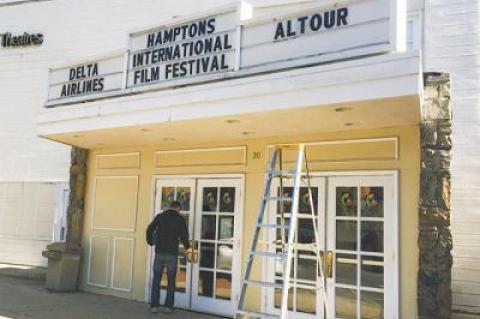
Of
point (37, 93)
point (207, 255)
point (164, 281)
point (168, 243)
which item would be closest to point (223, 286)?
point (207, 255)

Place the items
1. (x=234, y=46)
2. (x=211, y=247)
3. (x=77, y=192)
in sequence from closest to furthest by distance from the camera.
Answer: (x=234, y=46)
(x=211, y=247)
(x=77, y=192)

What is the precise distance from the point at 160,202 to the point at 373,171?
13.6 feet

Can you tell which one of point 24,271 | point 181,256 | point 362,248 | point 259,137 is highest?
point 259,137

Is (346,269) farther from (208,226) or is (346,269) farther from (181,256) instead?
(181,256)

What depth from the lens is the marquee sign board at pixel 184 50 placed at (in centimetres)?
720

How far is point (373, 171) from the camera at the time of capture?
24.2 ft

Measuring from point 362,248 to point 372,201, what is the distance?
26.7 inches

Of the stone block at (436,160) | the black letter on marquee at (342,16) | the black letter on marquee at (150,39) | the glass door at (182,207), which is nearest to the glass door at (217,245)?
the glass door at (182,207)

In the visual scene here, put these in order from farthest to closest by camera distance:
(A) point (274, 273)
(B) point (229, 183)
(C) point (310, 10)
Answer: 1. (B) point (229, 183)
2. (A) point (274, 273)
3. (C) point (310, 10)

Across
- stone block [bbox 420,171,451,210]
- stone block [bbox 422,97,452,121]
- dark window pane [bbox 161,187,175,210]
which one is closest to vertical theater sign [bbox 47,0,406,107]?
stone block [bbox 422,97,452,121]

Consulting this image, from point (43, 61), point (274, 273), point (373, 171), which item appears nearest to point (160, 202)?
point (274, 273)

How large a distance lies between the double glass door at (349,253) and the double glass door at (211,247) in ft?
2.70

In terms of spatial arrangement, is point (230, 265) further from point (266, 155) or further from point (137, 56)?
point (137, 56)

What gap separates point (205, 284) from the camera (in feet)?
29.0
